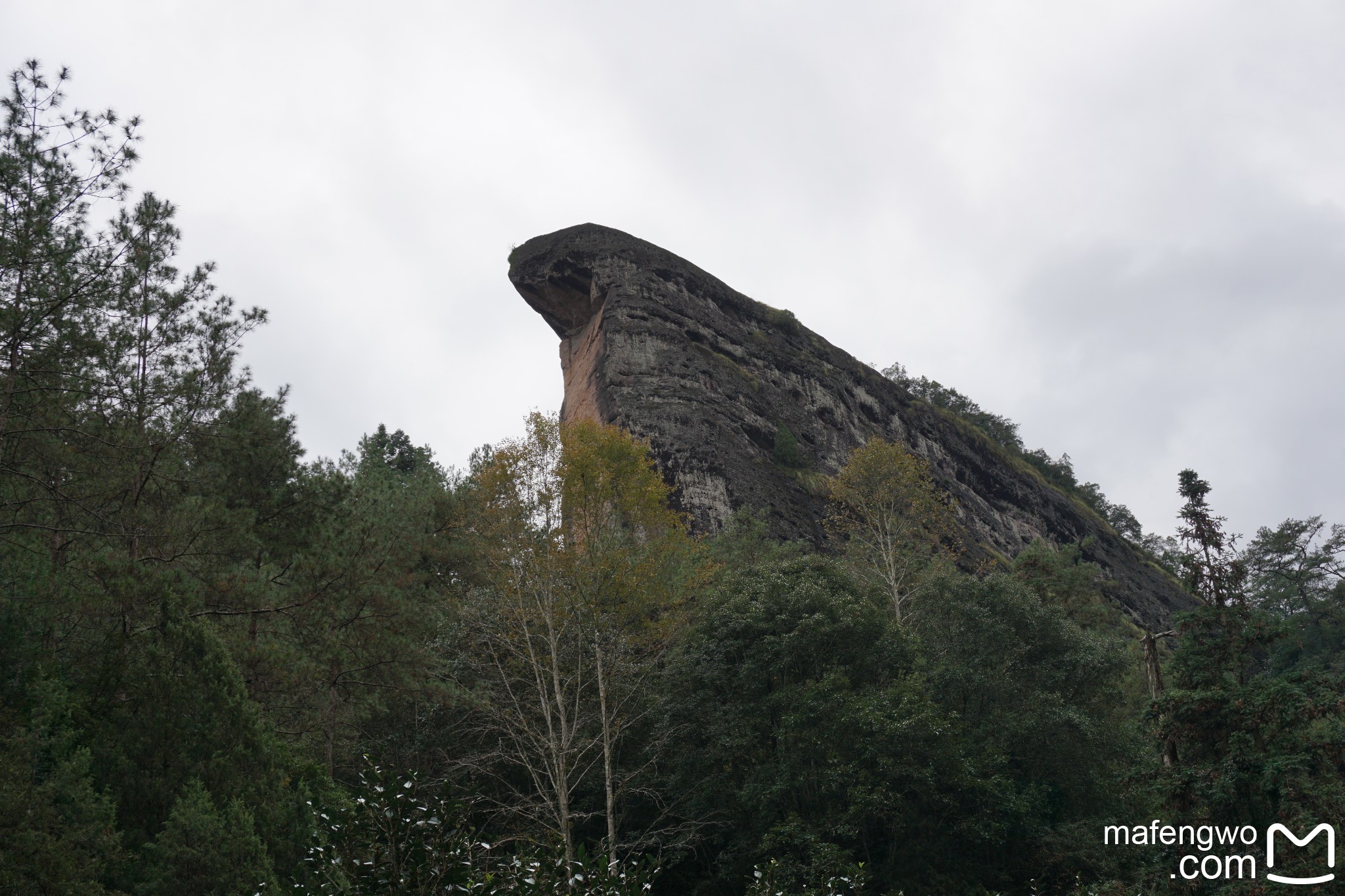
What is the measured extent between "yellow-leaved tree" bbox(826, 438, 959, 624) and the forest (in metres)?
4.14

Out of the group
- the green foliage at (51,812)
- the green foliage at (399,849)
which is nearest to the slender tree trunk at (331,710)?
the green foliage at (51,812)

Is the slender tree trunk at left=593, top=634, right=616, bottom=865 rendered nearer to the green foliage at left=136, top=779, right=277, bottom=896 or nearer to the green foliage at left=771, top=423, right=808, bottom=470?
the green foliage at left=136, top=779, right=277, bottom=896

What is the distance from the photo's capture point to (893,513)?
31.5m

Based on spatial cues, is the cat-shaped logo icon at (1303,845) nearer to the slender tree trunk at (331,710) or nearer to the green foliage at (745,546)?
the slender tree trunk at (331,710)

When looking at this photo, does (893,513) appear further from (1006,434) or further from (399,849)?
(1006,434)

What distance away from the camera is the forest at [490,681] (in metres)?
9.85

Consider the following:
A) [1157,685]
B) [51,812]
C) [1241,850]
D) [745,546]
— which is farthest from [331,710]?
[745,546]

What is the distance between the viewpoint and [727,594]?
71.9 feet

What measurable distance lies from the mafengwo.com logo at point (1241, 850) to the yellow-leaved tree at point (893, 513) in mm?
16186

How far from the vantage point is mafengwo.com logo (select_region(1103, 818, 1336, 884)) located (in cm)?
1227

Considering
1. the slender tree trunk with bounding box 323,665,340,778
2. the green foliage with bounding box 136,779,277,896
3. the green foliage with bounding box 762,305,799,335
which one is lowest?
the green foliage with bounding box 136,779,277,896

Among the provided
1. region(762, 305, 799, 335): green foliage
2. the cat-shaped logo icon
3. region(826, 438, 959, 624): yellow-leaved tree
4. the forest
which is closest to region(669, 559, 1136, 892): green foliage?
the forest

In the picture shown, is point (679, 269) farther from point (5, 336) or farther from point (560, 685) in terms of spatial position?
point (5, 336)

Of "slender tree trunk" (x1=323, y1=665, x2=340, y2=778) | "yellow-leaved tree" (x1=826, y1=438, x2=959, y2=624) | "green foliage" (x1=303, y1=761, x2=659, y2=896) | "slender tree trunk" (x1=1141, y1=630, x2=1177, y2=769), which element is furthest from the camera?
"yellow-leaved tree" (x1=826, y1=438, x2=959, y2=624)
